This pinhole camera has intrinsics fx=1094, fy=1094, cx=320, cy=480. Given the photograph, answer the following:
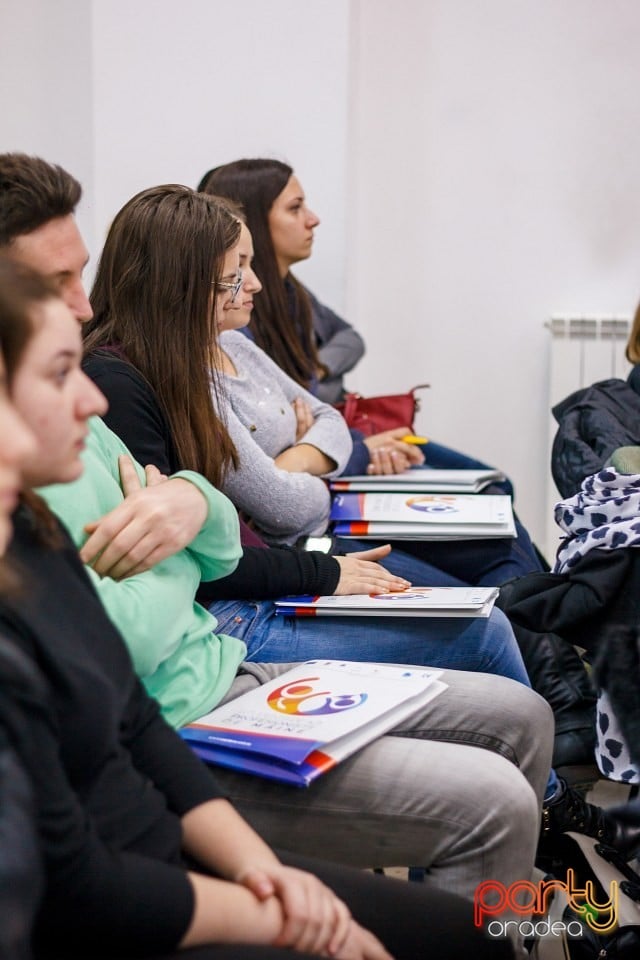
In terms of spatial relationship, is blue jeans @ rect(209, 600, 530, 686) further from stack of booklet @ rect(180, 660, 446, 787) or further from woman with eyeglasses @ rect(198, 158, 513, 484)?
woman with eyeglasses @ rect(198, 158, 513, 484)

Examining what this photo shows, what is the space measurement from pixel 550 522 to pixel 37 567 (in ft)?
10.8

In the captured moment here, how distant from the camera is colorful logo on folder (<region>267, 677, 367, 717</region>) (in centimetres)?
131

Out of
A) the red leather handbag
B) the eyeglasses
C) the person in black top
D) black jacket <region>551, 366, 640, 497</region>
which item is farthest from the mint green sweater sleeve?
the red leather handbag

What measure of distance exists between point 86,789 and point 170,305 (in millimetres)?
980

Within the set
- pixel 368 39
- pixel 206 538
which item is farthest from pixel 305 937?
pixel 368 39

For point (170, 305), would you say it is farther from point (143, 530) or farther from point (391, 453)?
point (391, 453)

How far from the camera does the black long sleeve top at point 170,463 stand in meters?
1.63

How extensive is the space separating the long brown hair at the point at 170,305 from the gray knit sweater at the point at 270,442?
0.54ft

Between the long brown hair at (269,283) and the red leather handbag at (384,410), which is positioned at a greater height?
the long brown hair at (269,283)

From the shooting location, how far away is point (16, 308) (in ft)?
3.04

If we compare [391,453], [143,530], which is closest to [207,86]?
[391,453]

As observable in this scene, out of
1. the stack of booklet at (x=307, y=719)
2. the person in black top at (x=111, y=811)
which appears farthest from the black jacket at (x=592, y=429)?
the person in black top at (x=111, y=811)

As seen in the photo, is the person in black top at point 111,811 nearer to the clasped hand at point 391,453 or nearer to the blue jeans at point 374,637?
the blue jeans at point 374,637

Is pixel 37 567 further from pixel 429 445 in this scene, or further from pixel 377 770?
pixel 429 445
